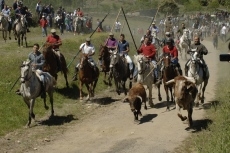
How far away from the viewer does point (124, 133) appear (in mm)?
19266

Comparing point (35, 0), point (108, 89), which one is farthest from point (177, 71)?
point (35, 0)

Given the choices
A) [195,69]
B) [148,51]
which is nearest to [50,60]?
[148,51]

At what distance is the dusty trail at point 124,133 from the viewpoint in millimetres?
17312

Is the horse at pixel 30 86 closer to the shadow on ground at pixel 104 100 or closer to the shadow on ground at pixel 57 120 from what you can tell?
the shadow on ground at pixel 57 120

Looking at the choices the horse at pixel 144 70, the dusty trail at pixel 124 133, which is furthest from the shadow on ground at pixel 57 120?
the horse at pixel 144 70

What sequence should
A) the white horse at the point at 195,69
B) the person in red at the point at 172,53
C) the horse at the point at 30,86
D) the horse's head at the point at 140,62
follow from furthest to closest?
the person in red at the point at 172,53 → the horse's head at the point at 140,62 → the white horse at the point at 195,69 → the horse at the point at 30,86

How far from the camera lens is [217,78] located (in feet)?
106

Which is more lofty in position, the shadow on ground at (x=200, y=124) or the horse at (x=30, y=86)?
the horse at (x=30, y=86)

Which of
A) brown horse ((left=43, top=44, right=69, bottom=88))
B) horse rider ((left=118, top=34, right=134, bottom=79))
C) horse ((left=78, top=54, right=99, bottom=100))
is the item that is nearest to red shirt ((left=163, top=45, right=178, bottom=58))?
horse rider ((left=118, top=34, right=134, bottom=79))

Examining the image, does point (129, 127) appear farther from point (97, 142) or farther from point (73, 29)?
point (73, 29)

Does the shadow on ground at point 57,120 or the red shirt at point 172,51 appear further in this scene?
the red shirt at point 172,51

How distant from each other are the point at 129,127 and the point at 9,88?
318 inches

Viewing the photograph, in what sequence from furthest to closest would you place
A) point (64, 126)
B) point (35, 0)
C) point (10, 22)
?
point (35, 0) < point (10, 22) < point (64, 126)

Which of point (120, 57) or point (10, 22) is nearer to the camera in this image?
point (120, 57)
